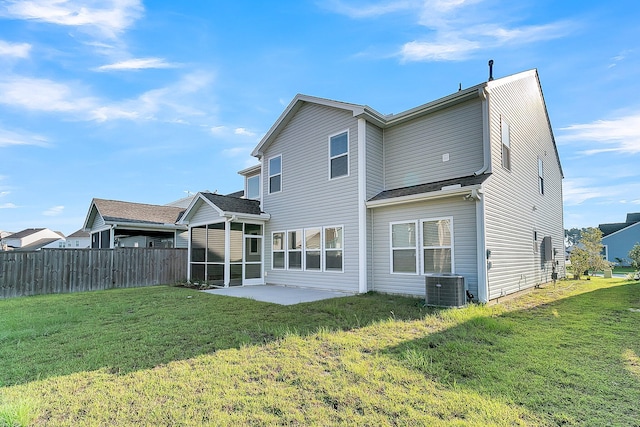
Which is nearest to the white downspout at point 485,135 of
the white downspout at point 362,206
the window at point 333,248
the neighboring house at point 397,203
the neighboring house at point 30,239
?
the neighboring house at point 397,203

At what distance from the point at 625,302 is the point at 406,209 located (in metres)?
6.47

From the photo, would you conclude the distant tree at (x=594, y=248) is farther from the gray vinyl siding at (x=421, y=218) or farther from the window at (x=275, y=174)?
the window at (x=275, y=174)

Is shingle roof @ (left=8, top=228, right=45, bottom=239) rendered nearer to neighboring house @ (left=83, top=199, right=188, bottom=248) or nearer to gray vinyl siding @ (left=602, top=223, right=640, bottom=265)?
neighboring house @ (left=83, top=199, right=188, bottom=248)

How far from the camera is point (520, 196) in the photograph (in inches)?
416

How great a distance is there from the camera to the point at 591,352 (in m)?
4.40

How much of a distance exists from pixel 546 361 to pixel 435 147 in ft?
22.2

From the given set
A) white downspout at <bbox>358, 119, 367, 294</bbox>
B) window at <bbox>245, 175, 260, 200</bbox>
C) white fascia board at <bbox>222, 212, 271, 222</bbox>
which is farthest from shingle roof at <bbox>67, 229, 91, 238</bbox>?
white downspout at <bbox>358, 119, 367, 294</bbox>

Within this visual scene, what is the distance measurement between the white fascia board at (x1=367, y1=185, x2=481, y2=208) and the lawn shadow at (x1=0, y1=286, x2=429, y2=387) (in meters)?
2.78

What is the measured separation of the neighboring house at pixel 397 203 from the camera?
332 inches

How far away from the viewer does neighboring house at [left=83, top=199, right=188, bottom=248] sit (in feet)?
51.7

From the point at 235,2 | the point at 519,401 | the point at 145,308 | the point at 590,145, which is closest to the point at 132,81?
the point at 235,2

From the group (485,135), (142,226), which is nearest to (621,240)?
(485,135)

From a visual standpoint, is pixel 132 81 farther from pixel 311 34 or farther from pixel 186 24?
pixel 311 34

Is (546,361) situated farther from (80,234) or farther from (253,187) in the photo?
(80,234)
